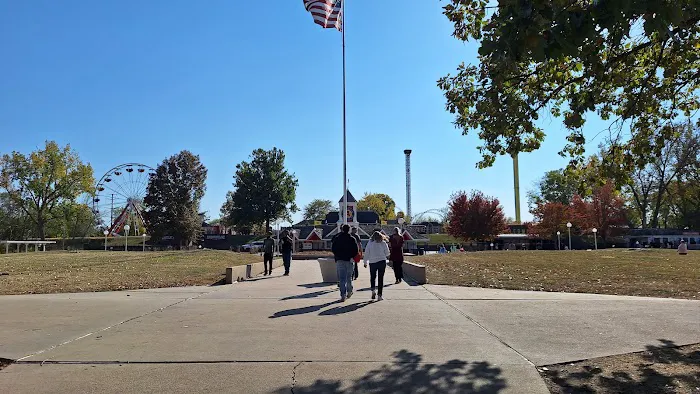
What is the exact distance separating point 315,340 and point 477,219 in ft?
171

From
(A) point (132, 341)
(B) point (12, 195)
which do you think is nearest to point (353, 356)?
(A) point (132, 341)

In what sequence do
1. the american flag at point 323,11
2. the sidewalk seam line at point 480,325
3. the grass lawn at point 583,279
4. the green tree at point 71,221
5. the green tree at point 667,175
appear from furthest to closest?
1. the green tree at point 71,221
2. the green tree at point 667,175
3. the american flag at point 323,11
4. the grass lawn at point 583,279
5. the sidewalk seam line at point 480,325

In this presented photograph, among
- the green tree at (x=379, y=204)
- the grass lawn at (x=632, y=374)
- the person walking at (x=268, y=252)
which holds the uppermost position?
the green tree at (x=379, y=204)

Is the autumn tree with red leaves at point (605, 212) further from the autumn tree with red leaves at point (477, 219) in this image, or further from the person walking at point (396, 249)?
the person walking at point (396, 249)

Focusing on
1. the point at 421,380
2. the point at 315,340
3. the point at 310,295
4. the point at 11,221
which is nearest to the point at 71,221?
the point at 11,221

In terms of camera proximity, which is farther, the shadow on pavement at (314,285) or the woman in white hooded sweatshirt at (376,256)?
the shadow on pavement at (314,285)

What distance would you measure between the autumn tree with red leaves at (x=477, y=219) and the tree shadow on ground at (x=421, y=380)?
52.4 m

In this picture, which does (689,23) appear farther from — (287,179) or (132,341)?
(287,179)

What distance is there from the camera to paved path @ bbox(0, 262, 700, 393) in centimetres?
490

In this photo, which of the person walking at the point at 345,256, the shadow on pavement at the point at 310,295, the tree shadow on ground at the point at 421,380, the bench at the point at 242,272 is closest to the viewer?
the tree shadow on ground at the point at 421,380

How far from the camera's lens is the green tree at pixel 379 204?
424 feet

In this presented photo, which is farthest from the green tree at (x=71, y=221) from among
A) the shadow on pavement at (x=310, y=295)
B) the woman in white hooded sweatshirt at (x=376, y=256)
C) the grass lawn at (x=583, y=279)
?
the woman in white hooded sweatshirt at (x=376, y=256)

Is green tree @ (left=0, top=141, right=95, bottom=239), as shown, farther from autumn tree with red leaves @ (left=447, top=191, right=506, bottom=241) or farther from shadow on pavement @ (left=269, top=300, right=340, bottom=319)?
shadow on pavement @ (left=269, top=300, right=340, bottom=319)

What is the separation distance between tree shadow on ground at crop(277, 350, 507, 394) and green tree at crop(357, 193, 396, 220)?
119686 mm
